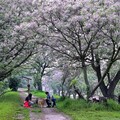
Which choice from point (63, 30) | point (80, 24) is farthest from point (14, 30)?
point (80, 24)

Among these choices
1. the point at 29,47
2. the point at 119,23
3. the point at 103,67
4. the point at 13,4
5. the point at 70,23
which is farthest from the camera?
the point at 103,67

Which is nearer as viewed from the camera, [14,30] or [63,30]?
[63,30]

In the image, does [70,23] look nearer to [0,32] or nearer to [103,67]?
[0,32]

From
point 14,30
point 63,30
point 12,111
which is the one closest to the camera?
point 12,111

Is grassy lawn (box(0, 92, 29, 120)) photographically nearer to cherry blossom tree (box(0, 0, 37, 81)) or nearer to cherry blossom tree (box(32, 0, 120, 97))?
cherry blossom tree (box(0, 0, 37, 81))

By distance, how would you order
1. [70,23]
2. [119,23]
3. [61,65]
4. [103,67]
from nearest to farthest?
1. [119,23]
2. [70,23]
3. [61,65]
4. [103,67]

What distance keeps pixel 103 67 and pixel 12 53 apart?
35.3 ft

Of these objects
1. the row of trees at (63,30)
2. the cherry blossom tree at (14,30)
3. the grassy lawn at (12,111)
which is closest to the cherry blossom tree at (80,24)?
the row of trees at (63,30)

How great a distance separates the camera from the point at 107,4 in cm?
1934

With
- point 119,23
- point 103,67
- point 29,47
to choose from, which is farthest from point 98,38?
point 103,67

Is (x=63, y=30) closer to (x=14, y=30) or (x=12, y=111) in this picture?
(x=14, y=30)

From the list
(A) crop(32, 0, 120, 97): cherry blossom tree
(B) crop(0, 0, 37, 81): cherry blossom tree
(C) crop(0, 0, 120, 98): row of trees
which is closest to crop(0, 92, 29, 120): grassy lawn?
(B) crop(0, 0, 37, 81): cherry blossom tree

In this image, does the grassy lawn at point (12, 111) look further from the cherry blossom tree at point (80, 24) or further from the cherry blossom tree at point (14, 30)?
the cherry blossom tree at point (80, 24)

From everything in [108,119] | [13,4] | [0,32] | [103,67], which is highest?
[13,4]
